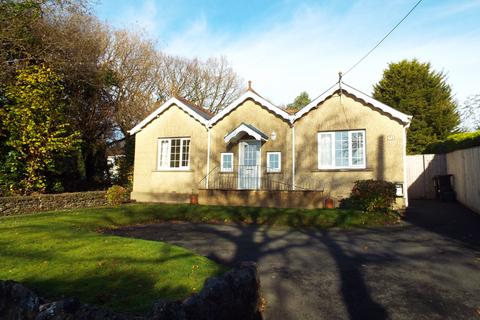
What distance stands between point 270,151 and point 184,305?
14.1m

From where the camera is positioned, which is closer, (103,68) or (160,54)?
(103,68)

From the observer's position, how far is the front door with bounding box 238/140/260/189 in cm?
1701

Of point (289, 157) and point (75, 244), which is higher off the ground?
point (289, 157)

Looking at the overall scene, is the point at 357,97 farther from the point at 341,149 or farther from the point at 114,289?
the point at 114,289

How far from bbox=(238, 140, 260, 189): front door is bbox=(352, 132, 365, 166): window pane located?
15.8 feet

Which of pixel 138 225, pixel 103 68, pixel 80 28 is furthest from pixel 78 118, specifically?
pixel 138 225

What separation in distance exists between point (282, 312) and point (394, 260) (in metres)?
3.69

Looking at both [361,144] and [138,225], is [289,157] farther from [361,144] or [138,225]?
[138,225]

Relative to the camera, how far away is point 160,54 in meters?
34.7

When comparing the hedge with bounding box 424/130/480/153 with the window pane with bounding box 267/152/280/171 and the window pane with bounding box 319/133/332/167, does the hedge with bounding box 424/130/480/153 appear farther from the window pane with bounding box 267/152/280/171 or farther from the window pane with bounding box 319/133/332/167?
the window pane with bounding box 267/152/280/171

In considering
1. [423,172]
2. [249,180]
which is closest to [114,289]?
[249,180]

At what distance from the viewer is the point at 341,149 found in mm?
15570

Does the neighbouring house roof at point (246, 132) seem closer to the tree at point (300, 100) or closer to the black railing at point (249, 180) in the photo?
the black railing at point (249, 180)

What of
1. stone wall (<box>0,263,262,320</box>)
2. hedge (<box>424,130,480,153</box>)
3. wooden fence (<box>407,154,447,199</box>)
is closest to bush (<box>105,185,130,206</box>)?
stone wall (<box>0,263,262,320</box>)
